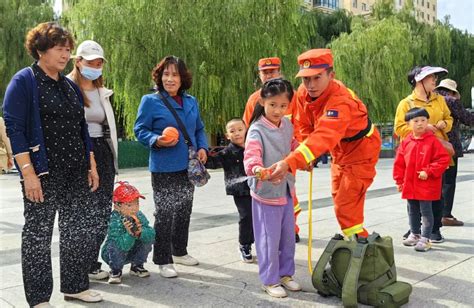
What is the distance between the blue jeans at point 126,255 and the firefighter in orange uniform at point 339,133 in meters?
1.39

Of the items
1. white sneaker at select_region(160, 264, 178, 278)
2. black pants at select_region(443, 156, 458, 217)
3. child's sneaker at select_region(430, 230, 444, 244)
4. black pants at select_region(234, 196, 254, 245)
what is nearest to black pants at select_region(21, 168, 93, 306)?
white sneaker at select_region(160, 264, 178, 278)

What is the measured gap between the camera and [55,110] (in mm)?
2971

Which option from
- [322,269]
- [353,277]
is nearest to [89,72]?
[322,269]

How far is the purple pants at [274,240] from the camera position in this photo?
3297mm

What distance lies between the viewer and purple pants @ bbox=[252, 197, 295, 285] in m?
3.30

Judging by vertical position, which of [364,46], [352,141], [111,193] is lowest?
[111,193]

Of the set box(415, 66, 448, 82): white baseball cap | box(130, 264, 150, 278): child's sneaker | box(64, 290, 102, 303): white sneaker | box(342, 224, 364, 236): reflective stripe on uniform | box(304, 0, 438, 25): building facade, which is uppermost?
box(304, 0, 438, 25): building facade

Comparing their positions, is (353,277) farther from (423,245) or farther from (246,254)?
(423,245)

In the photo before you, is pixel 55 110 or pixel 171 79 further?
pixel 171 79

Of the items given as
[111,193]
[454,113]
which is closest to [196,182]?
[111,193]

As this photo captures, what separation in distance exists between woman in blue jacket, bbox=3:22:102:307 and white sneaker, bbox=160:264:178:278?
617mm

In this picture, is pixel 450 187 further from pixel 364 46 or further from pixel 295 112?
pixel 364 46

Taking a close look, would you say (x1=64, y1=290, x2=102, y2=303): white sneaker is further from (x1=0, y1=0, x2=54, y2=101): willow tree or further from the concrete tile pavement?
(x1=0, y1=0, x2=54, y2=101): willow tree

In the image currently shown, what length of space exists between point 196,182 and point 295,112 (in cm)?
93
